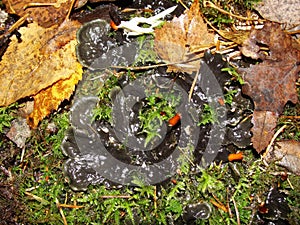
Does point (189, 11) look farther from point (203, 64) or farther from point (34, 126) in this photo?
point (34, 126)

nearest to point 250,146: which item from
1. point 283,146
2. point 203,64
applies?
point 283,146

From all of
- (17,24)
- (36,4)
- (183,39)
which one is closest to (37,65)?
(17,24)

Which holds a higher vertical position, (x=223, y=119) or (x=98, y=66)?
(x=98, y=66)

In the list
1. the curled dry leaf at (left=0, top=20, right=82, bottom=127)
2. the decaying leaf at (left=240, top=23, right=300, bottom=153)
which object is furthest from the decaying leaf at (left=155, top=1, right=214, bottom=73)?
the curled dry leaf at (left=0, top=20, right=82, bottom=127)

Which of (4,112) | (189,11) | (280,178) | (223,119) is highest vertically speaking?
(189,11)

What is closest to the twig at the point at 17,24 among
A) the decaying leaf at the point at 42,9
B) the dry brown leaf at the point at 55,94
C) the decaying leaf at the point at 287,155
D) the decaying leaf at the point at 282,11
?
the decaying leaf at the point at 42,9

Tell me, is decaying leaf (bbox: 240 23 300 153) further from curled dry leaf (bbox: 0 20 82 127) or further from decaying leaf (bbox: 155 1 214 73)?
curled dry leaf (bbox: 0 20 82 127)

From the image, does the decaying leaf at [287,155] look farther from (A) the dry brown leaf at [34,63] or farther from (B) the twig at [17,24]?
(B) the twig at [17,24]
